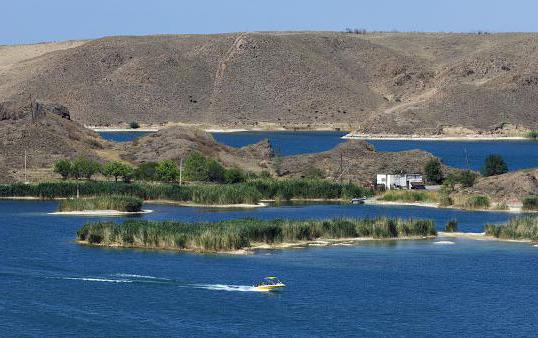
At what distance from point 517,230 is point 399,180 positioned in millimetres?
34718

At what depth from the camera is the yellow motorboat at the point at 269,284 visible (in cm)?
5428

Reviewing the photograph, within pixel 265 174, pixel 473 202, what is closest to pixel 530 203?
pixel 473 202

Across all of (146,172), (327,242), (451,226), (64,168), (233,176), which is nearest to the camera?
(327,242)

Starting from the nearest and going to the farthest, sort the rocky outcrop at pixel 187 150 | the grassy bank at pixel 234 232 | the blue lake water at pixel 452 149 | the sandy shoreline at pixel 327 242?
the grassy bank at pixel 234 232, the sandy shoreline at pixel 327 242, the rocky outcrop at pixel 187 150, the blue lake water at pixel 452 149

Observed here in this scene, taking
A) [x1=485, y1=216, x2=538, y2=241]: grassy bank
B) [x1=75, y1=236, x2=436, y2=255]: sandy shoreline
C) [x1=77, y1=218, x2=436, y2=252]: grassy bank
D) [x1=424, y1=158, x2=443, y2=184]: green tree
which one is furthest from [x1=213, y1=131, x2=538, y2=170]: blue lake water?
[x1=75, y1=236, x2=436, y2=255]: sandy shoreline

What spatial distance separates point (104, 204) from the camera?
278ft

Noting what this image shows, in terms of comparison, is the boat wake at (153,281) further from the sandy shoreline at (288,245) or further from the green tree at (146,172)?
the green tree at (146,172)

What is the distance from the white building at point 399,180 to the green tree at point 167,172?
54.3ft

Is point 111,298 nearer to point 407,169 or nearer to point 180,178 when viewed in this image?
point 180,178

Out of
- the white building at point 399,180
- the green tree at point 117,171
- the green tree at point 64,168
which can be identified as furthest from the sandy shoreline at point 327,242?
the green tree at point 64,168

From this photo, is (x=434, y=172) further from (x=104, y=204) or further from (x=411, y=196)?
(x=104, y=204)

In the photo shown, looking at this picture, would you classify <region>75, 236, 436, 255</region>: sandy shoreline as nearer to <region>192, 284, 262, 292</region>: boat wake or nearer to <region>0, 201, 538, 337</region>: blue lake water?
<region>0, 201, 538, 337</region>: blue lake water

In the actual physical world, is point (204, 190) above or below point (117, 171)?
below

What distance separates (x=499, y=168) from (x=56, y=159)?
39423 millimetres
